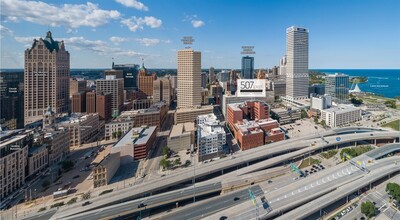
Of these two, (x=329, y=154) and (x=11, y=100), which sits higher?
(x=11, y=100)

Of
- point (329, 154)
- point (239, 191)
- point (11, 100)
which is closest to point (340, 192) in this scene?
point (239, 191)

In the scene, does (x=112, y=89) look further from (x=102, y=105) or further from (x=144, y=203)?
(x=144, y=203)

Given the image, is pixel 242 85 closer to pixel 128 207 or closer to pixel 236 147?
pixel 236 147

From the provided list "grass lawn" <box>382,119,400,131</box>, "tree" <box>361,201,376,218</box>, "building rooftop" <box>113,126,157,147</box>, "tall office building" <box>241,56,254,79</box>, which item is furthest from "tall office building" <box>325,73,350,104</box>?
"building rooftop" <box>113,126,157,147</box>

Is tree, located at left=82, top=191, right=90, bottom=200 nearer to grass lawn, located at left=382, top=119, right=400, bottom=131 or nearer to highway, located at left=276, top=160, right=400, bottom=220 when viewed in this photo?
highway, located at left=276, top=160, right=400, bottom=220

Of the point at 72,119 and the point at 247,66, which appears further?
the point at 247,66

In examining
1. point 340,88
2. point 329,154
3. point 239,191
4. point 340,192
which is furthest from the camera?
point 340,88

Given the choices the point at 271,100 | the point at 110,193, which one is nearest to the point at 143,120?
the point at 110,193

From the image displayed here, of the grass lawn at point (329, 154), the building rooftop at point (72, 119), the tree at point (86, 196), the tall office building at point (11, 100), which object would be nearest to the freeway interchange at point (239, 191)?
the tree at point (86, 196)
